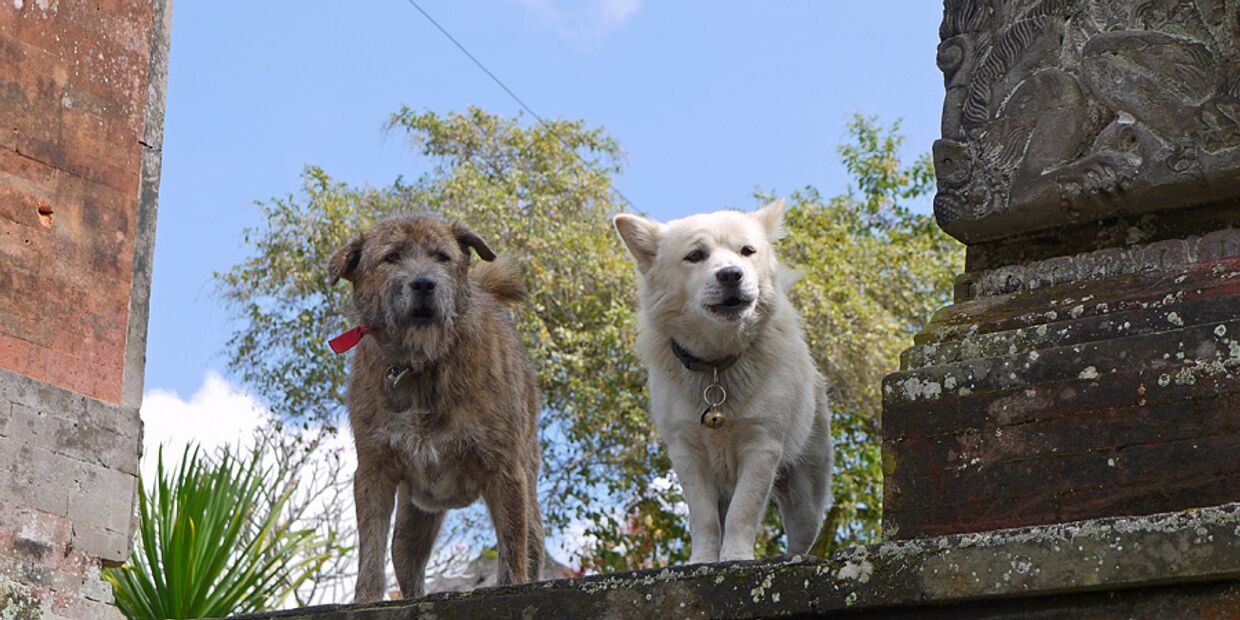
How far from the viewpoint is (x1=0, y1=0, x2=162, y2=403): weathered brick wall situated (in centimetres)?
959

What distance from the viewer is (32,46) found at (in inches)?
386

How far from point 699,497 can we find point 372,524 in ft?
4.12

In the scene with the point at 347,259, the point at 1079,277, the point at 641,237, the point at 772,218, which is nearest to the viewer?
the point at 1079,277

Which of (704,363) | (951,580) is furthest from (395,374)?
(951,580)

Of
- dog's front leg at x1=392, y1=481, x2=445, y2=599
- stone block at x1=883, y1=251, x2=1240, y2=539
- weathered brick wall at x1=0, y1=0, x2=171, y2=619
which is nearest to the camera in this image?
stone block at x1=883, y1=251, x2=1240, y2=539

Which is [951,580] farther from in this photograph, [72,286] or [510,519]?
[72,286]

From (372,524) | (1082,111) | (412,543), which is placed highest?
(1082,111)

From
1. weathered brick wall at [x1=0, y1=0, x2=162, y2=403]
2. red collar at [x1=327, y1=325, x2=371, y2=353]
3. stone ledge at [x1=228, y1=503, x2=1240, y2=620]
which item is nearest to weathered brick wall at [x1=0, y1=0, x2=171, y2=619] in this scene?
weathered brick wall at [x1=0, y1=0, x2=162, y2=403]

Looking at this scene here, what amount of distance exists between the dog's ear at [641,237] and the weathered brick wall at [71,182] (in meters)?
5.20

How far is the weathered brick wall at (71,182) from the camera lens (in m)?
9.59

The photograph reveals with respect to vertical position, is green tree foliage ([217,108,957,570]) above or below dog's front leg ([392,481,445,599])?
above

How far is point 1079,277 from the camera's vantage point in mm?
3826

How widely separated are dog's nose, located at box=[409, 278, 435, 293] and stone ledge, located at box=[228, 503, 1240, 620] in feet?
7.79

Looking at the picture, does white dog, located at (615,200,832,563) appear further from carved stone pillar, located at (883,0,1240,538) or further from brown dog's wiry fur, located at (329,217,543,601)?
carved stone pillar, located at (883,0,1240,538)
